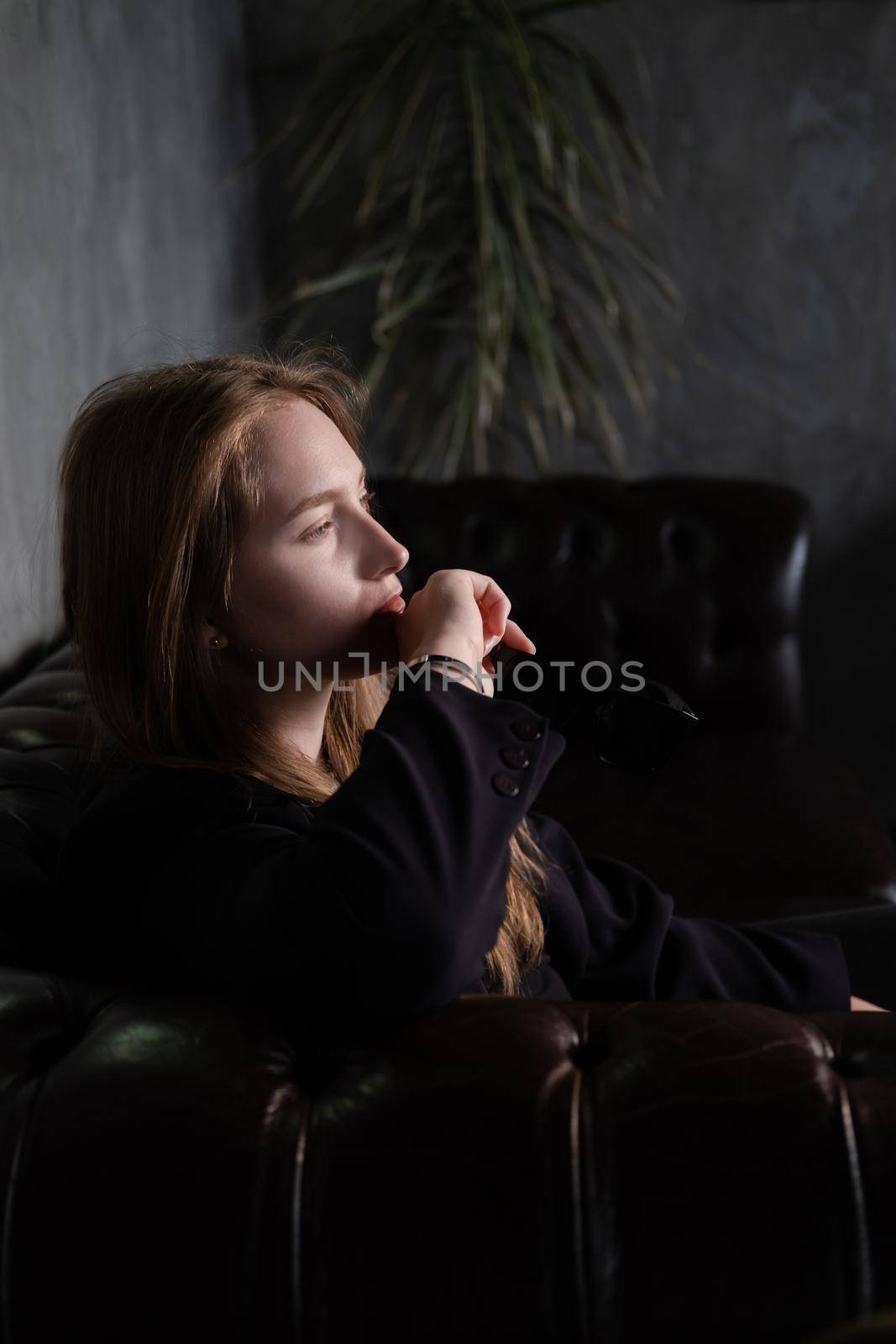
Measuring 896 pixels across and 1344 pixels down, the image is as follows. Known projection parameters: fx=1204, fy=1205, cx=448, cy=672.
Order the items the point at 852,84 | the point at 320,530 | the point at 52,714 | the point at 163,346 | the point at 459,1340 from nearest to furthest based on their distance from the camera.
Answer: the point at 459,1340 < the point at 320,530 < the point at 52,714 < the point at 163,346 < the point at 852,84

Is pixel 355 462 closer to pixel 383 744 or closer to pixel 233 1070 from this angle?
pixel 383 744

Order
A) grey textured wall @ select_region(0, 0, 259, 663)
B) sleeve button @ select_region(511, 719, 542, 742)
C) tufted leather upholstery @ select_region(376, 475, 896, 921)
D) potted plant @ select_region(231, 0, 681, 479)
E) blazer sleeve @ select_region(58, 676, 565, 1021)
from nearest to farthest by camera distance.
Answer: blazer sleeve @ select_region(58, 676, 565, 1021), sleeve button @ select_region(511, 719, 542, 742), grey textured wall @ select_region(0, 0, 259, 663), tufted leather upholstery @ select_region(376, 475, 896, 921), potted plant @ select_region(231, 0, 681, 479)

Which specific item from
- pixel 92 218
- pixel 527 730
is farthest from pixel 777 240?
pixel 527 730

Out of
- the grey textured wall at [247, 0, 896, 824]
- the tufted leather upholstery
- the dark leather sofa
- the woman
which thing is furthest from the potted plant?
the dark leather sofa

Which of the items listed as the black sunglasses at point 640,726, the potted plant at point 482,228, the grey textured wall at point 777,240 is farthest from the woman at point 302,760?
the grey textured wall at point 777,240

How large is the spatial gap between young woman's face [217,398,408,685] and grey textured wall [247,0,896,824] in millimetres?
2069

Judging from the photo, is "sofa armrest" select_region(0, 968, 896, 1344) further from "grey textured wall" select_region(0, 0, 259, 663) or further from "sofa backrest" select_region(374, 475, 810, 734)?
"sofa backrest" select_region(374, 475, 810, 734)

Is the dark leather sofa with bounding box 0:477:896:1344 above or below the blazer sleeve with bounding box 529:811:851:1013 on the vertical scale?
above

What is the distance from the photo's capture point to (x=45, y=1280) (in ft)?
2.02

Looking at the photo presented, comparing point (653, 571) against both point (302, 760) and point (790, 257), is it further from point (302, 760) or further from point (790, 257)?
point (302, 760)

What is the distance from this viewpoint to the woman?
2.38 ft

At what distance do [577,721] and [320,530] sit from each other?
36.6 inches

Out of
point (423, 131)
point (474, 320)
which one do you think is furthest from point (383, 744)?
point (423, 131)

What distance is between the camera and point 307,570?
980 millimetres
